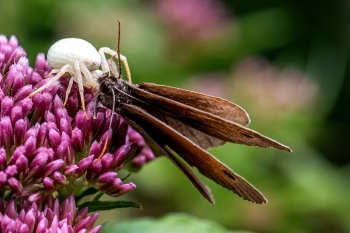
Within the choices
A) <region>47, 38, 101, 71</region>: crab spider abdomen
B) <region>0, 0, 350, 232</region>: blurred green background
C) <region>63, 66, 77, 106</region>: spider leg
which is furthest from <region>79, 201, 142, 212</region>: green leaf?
<region>0, 0, 350, 232</region>: blurred green background

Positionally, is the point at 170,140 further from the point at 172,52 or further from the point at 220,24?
the point at 220,24

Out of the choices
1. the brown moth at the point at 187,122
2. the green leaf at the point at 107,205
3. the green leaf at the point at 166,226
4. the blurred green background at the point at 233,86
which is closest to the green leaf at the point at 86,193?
the green leaf at the point at 107,205

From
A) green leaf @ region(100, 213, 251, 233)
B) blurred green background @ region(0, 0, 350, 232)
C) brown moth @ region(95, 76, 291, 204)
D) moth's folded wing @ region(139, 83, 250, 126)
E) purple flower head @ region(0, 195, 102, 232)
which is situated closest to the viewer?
purple flower head @ region(0, 195, 102, 232)

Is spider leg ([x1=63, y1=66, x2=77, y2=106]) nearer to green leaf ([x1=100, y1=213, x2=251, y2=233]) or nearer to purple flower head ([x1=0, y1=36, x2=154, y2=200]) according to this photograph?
purple flower head ([x1=0, y1=36, x2=154, y2=200])

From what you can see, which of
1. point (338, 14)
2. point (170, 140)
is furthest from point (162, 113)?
point (338, 14)

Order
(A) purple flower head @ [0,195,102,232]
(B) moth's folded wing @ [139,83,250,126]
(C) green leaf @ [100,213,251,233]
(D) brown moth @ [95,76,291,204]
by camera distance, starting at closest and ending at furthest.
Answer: (A) purple flower head @ [0,195,102,232]
(D) brown moth @ [95,76,291,204]
(B) moth's folded wing @ [139,83,250,126]
(C) green leaf @ [100,213,251,233]

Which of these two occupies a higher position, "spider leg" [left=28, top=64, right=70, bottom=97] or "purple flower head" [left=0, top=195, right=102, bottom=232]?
"spider leg" [left=28, top=64, right=70, bottom=97]

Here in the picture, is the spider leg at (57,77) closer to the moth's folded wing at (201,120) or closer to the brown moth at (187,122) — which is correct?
the brown moth at (187,122)
